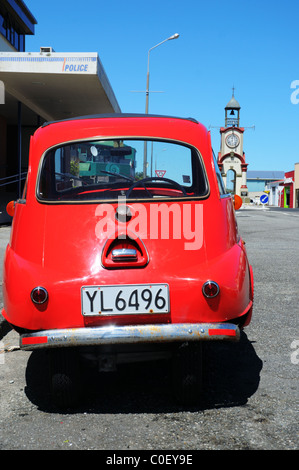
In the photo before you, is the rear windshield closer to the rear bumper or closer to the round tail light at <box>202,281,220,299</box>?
the round tail light at <box>202,281,220,299</box>

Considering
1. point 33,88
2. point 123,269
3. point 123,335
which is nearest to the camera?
point 123,335

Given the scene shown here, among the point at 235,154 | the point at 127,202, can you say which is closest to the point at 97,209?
the point at 127,202

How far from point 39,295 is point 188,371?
0.97 metres

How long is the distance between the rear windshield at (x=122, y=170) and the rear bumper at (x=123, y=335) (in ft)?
3.42

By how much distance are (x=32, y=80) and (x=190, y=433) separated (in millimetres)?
15247

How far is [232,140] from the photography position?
296 feet

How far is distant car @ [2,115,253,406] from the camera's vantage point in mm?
2846

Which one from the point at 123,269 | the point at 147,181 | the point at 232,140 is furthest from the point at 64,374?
the point at 232,140

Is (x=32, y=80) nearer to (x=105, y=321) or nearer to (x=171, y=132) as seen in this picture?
(x=171, y=132)

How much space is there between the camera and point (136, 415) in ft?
9.51

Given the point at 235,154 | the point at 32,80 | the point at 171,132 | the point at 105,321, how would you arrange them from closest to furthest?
the point at 105,321, the point at 171,132, the point at 32,80, the point at 235,154

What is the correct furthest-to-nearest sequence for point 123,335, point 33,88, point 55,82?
point 33,88
point 55,82
point 123,335

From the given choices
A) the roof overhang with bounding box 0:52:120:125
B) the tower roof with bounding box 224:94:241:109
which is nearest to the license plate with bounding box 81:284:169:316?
the roof overhang with bounding box 0:52:120:125

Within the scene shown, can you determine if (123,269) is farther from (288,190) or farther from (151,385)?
(288,190)
